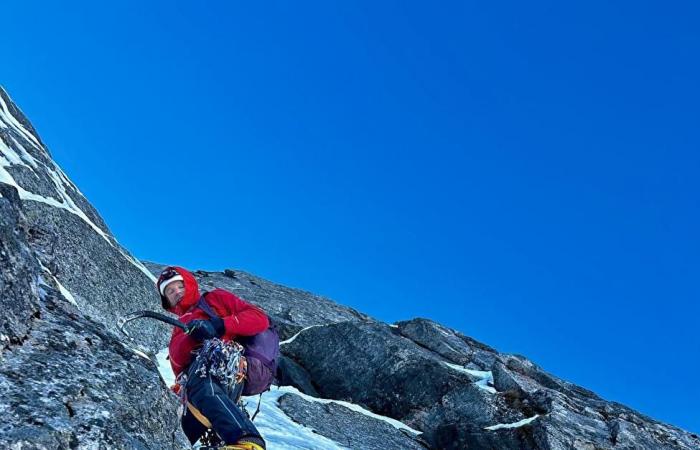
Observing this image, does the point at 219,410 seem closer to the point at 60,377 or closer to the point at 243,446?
the point at 243,446

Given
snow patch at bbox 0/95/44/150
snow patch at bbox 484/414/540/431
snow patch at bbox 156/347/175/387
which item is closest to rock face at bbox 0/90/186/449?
snow patch at bbox 156/347/175/387

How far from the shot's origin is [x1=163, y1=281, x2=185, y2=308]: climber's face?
28.5ft

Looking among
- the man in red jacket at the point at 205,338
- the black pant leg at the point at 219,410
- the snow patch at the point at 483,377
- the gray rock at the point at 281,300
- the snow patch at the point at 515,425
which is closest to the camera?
the black pant leg at the point at 219,410

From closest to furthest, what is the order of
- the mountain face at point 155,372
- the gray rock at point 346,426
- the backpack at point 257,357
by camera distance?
the mountain face at point 155,372, the backpack at point 257,357, the gray rock at point 346,426

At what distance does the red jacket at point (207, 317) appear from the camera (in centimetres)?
840

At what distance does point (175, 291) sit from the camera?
870 centimetres

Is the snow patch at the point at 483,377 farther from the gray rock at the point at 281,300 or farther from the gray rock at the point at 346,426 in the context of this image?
the gray rock at the point at 281,300

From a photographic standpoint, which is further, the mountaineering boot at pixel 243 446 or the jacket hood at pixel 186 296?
the jacket hood at pixel 186 296

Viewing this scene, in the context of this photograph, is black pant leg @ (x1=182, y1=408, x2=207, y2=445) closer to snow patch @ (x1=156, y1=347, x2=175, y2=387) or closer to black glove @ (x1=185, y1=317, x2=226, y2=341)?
black glove @ (x1=185, y1=317, x2=226, y2=341)

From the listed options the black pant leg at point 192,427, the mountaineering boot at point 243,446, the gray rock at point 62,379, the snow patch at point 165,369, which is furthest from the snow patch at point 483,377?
the gray rock at point 62,379

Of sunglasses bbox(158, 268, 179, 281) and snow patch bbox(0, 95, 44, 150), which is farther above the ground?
snow patch bbox(0, 95, 44, 150)

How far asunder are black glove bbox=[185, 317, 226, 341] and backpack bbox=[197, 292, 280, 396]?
0.82 feet

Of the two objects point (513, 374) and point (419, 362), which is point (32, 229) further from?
point (513, 374)

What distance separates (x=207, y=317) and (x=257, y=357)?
936mm
